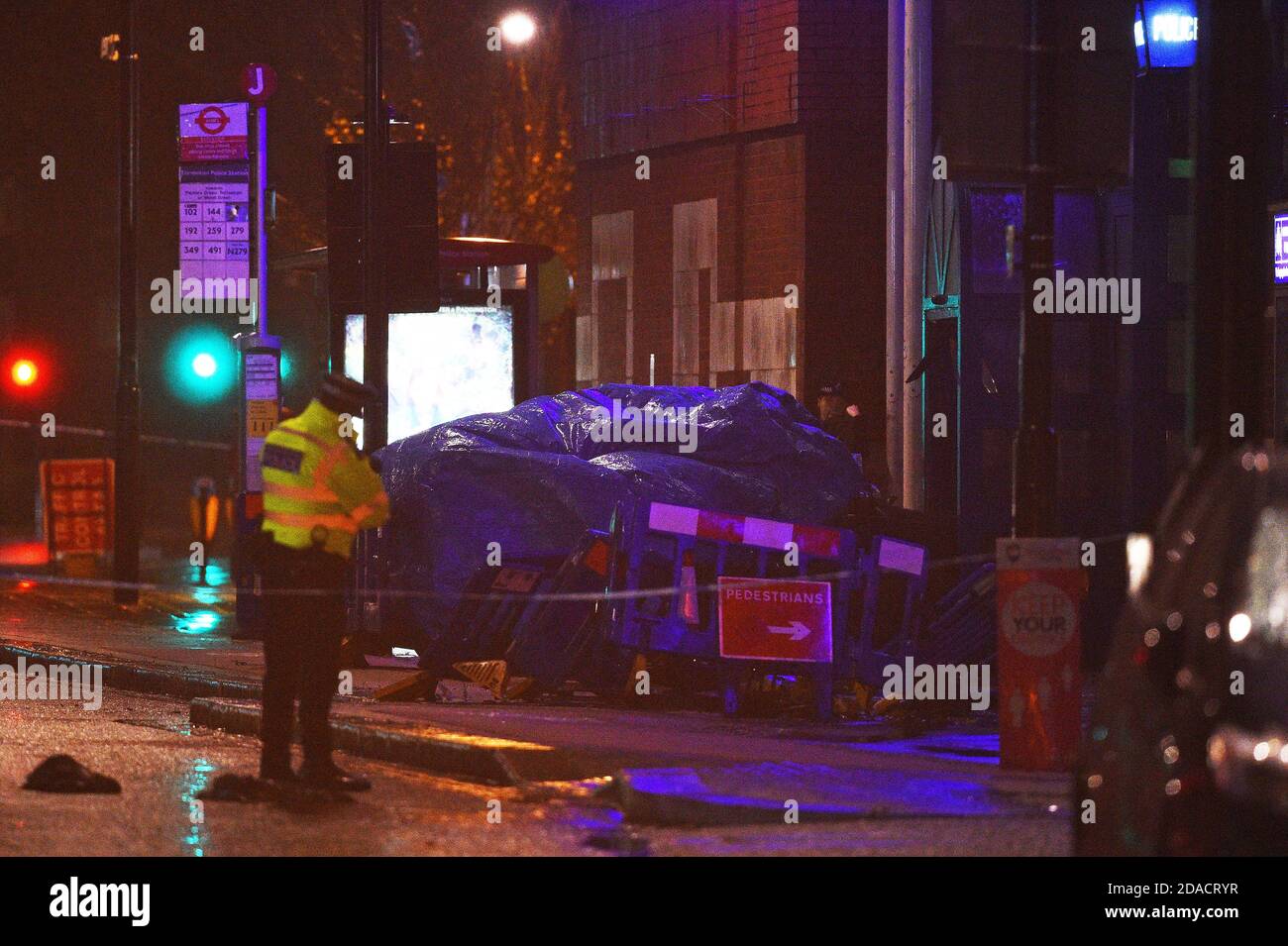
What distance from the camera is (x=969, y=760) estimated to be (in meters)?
11.3

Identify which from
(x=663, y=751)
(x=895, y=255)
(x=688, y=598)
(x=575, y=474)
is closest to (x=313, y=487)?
(x=663, y=751)

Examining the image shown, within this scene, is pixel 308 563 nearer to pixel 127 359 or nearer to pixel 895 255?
pixel 895 255

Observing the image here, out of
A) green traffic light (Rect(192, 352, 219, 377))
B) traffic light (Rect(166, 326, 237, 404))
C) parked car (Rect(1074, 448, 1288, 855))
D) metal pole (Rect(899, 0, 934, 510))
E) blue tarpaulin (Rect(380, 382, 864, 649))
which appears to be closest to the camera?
Result: parked car (Rect(1074, 448, 1288, 855))

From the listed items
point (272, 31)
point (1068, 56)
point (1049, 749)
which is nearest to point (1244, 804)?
point (1049, 749)

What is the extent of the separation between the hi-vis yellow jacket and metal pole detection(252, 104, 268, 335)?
8.43 m

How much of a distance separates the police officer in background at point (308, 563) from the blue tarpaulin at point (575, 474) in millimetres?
3944

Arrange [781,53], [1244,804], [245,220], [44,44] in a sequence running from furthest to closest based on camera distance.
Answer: [44,44] → [781,53] → [245,220] → [1244,804]

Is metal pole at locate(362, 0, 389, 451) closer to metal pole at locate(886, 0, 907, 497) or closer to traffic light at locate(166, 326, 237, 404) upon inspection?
metal pole at locate(886, 0, 907, 497)

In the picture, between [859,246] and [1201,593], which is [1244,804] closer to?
[1201,593]

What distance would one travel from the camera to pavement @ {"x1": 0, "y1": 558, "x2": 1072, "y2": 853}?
9.63m

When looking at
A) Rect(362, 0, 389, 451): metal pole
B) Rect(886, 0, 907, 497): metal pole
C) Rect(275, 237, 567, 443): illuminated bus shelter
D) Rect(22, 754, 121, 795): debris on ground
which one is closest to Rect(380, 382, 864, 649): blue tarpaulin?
Rect(362, 0, 389, 451): metal pole

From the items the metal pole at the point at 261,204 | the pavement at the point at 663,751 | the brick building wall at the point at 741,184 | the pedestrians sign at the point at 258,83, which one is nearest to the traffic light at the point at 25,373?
the brick building wall at the point at 741,184

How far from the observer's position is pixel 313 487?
33.8 feet
